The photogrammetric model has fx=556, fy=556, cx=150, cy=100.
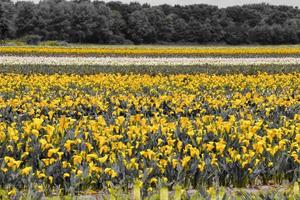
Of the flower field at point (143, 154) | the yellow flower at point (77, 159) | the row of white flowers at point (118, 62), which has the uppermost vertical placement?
the yellow flower at point (77, 159)

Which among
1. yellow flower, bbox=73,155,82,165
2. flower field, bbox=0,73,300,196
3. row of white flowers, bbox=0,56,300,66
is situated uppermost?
yellow flower, bbox=73,155,82,165

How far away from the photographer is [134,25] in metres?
95.2

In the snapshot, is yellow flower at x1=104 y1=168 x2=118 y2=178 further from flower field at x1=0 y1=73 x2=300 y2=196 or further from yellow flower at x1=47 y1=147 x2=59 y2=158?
yellow flower at x1=47 y1=147 x2=59 y2=158

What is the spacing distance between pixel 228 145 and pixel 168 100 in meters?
5.47

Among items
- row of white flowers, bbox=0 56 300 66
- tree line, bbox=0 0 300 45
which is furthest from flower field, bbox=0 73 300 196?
tree line, bbox=0 0 300 45

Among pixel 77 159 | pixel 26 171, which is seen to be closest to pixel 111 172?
pixel 77 159

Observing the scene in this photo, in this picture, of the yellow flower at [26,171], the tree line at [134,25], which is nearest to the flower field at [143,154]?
the yellow flower at [26,171]

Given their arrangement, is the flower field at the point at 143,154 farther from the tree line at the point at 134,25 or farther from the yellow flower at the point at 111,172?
the tree line at the point at 134,25

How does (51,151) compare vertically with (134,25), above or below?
above

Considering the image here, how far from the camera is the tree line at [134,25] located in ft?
287

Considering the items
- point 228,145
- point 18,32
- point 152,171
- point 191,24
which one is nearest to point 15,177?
point 152,171

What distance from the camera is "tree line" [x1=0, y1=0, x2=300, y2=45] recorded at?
287 feet

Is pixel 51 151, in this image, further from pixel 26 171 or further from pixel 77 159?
pixel 26 171

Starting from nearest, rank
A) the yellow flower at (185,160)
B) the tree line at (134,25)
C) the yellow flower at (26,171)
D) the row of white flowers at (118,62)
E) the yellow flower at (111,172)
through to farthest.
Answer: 1. the yellow flower at (26,171)
2. the yellow flower at (111,172)
3. the yellow flower at (185,160)
4. the row of white flowers at (118,62)
5. the tree line at (134,25)
